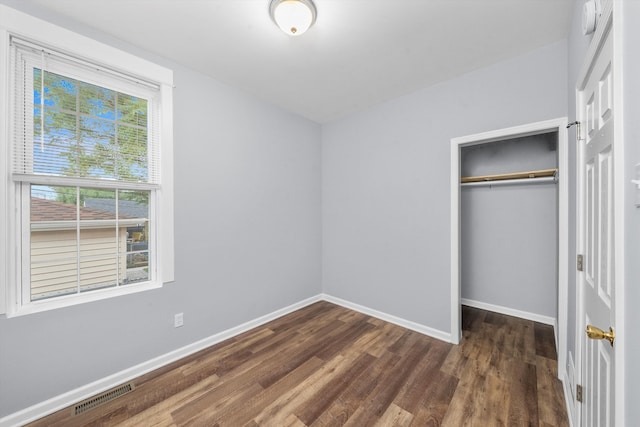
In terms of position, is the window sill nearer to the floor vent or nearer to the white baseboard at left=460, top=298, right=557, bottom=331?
the floor vent

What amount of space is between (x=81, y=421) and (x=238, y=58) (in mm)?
3000

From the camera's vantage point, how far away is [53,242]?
183 centimetres

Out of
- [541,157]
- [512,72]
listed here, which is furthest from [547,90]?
[541,157]

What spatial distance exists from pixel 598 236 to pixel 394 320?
7.54ft

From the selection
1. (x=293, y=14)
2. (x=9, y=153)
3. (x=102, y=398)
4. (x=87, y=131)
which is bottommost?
(x=102, y=398)

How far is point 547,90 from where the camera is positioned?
2.10m

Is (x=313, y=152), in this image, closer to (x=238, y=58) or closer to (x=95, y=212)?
(x=238, y=58)

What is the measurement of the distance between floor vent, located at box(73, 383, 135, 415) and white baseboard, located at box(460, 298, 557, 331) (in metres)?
3.98

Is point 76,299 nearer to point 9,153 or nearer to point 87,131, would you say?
point 9,153

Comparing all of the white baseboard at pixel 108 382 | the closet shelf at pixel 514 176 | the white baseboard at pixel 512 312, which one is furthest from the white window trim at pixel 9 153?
the white baseboard at pixel 512 312

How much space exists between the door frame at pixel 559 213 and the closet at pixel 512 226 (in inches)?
26.6

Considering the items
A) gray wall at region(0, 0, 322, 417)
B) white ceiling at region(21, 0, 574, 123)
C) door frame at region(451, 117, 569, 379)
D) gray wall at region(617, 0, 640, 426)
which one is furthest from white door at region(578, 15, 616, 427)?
gray wall at region(0, 0, 322, 417)

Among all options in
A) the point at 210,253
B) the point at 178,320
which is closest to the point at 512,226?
the point at 210,253

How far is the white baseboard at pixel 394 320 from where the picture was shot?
271 centimetres
